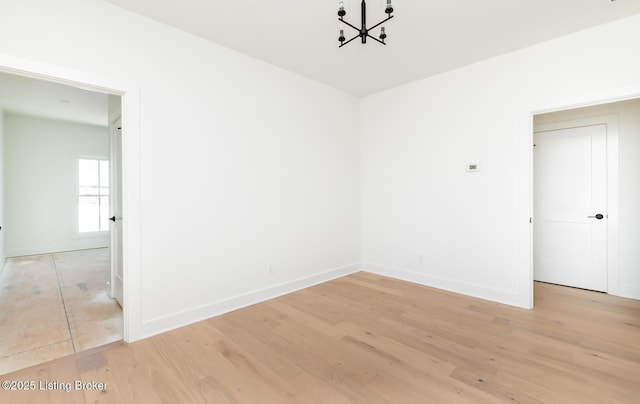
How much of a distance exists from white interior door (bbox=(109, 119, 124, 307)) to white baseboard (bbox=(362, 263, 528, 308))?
11.4 ft

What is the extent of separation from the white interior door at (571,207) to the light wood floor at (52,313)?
17.7 ft

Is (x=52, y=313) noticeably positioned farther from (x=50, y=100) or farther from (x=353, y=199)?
(x=353, y=199)

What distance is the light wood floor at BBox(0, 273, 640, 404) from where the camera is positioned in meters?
1.92

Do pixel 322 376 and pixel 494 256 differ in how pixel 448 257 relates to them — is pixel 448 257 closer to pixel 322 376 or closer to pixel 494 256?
pixel 494 256

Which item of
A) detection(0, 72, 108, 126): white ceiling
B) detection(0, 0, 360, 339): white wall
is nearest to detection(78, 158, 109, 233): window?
detection(0, 72, 108, 126): white ceiling

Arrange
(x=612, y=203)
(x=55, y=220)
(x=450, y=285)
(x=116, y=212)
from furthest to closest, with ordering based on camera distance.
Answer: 1. (x=55, y=220)
2. (x=450, y=285)
3. (x=612, y=203)
4. (x=116, y=212)

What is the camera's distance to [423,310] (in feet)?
10.8

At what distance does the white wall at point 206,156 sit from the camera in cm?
242

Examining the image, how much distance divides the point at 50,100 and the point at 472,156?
6.74 m

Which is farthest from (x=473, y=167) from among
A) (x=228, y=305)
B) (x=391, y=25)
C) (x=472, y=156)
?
(x=228, y=305)

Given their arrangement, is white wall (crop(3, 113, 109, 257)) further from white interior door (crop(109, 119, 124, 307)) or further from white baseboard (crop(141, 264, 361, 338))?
white baseboard (crop(141, 264, 361, 338))

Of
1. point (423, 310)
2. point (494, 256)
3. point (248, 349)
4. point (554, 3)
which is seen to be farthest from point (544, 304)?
point (248, 349)

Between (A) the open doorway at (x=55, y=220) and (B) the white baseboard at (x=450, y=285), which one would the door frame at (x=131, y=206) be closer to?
(A) the open doorway at (x=55, y=220)

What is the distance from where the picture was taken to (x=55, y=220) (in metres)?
6.52
